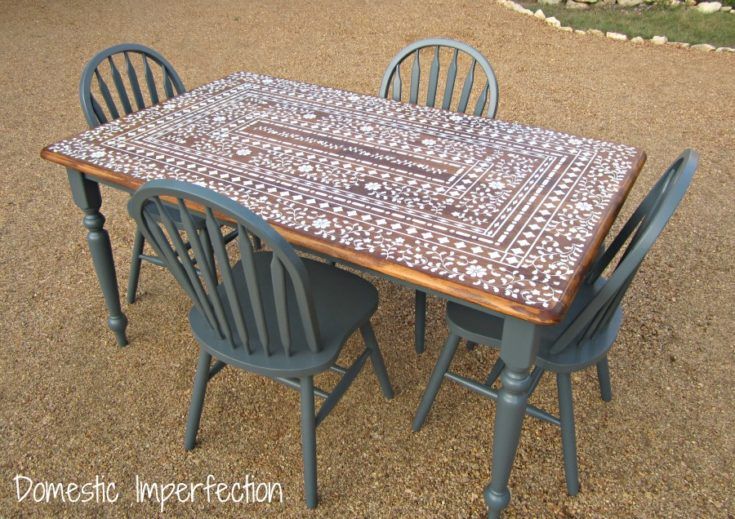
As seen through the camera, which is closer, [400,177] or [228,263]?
[228,263]

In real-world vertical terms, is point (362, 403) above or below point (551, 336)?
below

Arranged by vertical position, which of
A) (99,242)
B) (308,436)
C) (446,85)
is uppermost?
(446,85)

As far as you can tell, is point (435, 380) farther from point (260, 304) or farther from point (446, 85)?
point (446, 85)

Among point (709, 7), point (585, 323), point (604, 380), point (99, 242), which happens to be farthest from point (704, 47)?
point (99, 242)

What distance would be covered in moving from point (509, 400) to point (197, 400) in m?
0.91

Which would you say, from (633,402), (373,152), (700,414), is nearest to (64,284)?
(373,152)

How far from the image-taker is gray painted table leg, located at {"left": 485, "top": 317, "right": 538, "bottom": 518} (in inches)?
53.6

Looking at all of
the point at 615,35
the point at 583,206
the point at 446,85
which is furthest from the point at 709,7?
the point at 583,206

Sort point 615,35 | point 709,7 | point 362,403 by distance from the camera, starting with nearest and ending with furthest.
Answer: point 362,403 < point 615,35 < point 709,7

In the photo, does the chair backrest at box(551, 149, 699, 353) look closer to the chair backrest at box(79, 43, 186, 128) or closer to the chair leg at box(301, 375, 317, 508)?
the chair leg at box(301, 375, 317, 508)

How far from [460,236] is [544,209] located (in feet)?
0.88

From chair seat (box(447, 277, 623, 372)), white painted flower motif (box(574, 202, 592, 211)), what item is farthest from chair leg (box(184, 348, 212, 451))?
white painted flower motif (box(574, 202, 592, 211))

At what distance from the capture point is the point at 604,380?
6.81 ft

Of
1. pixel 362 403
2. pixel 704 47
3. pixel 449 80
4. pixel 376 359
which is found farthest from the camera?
pixel 704 47
